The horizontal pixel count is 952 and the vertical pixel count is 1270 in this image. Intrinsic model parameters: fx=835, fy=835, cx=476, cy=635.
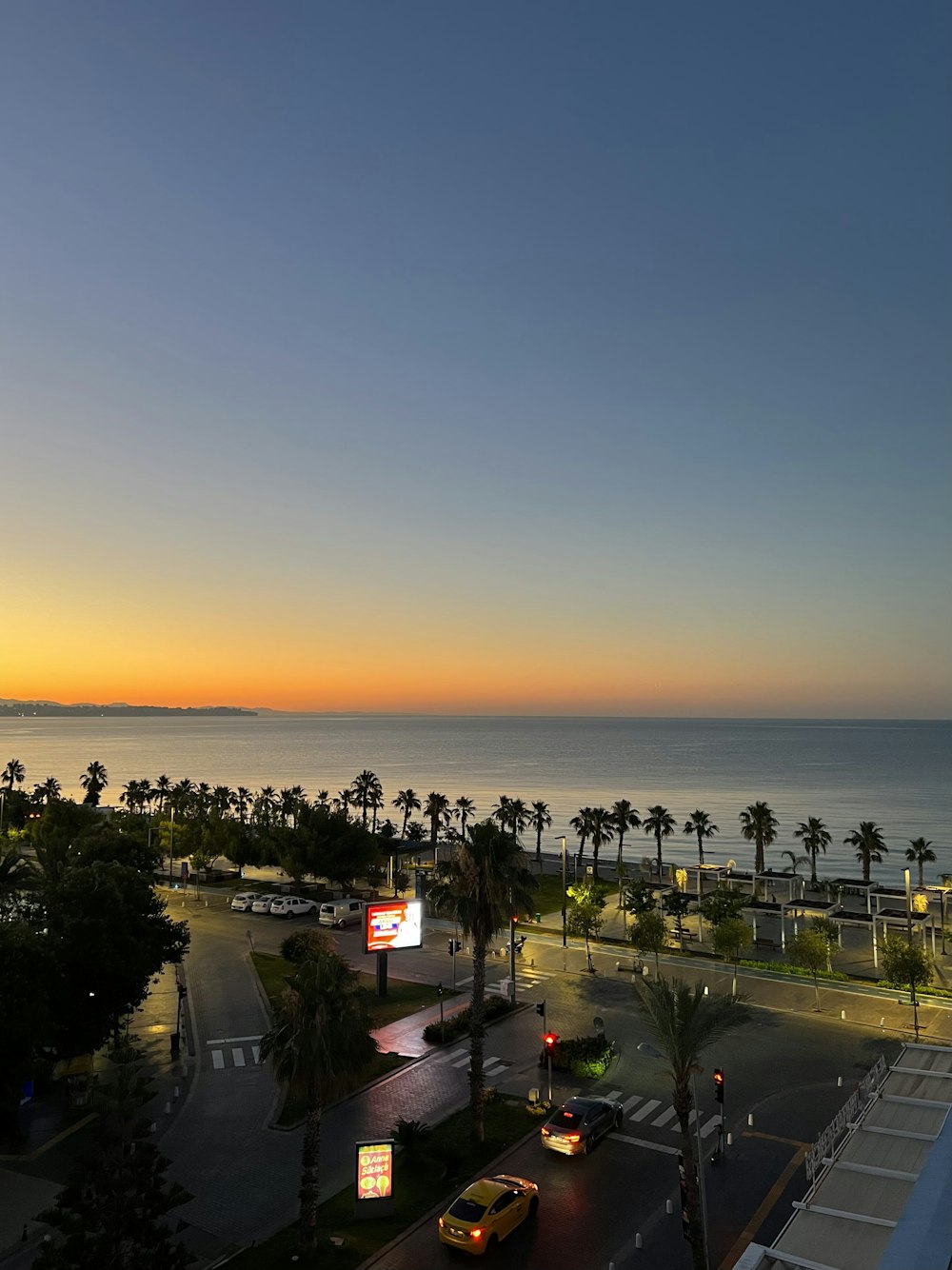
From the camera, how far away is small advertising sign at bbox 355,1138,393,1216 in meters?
22.9

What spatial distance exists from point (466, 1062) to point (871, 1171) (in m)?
18.1

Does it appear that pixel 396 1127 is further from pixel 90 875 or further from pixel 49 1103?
pixel 90 875

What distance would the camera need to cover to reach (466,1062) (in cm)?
3506

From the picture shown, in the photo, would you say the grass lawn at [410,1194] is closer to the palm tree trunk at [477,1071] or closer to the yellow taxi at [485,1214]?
the palm tree trunk at [477,1071]

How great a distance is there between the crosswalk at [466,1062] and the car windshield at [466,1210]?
11.8m

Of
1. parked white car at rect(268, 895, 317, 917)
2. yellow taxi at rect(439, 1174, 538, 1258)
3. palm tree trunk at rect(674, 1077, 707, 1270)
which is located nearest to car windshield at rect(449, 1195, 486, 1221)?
yellow taxi at rect(439, 1174, 538, 1258)

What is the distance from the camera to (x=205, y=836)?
265 ft

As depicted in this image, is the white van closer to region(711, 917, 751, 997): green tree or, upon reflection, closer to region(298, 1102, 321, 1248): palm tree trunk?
region(711, 917, 751, 997): green tree

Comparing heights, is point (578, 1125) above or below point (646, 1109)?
above

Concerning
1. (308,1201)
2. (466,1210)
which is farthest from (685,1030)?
(308,1201)

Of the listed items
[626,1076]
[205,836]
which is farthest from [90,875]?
[205,836]

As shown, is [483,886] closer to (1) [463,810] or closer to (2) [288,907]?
(2) [288,907]

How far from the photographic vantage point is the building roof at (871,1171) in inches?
681

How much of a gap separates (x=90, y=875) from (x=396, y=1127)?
1577 centimetres
